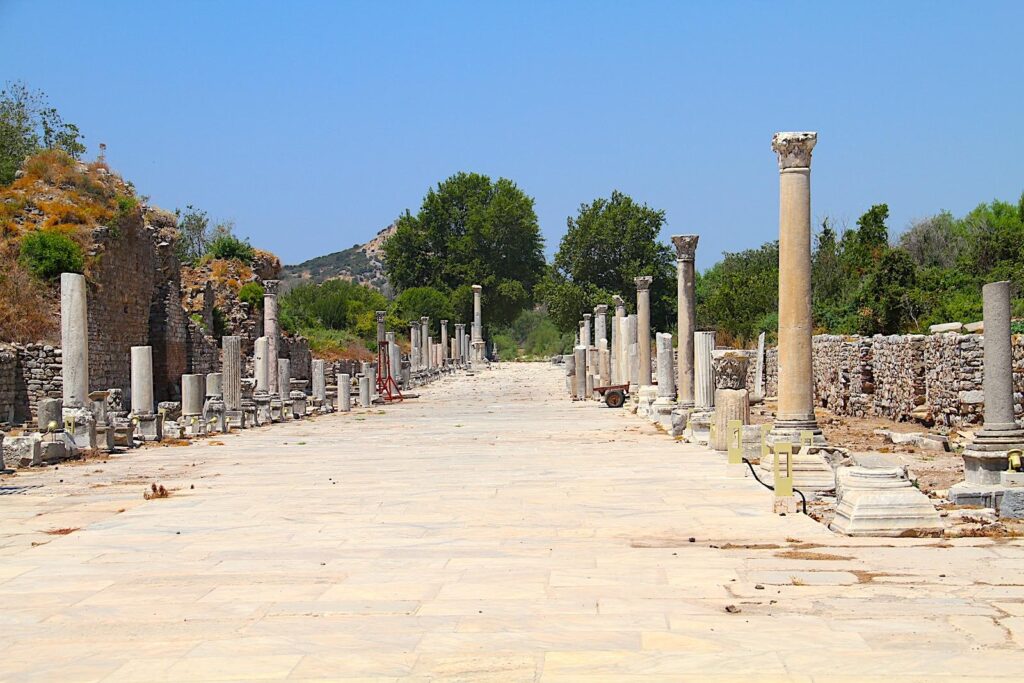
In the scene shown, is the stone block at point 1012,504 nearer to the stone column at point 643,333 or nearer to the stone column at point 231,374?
the stone column at point 231,374

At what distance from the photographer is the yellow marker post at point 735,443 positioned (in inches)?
550

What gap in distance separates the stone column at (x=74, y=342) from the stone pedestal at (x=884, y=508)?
1326 centimetres

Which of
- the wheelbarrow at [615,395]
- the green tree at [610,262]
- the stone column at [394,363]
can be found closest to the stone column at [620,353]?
the wheelbarrow at [615,395]

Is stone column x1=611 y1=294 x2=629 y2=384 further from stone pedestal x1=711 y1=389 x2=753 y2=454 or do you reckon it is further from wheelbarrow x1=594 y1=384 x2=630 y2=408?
stone pedestal x1=711 y1=389 x2=753 y2=454

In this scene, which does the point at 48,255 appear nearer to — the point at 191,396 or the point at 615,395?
the point at 191,396

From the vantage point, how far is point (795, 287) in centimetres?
1343

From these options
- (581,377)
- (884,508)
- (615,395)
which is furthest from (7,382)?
(884,508)

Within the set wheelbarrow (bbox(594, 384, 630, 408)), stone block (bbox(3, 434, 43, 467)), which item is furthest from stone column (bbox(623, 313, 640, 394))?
stone block (bbox(3, 434, 43, 467))

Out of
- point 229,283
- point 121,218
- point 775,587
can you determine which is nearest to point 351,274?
point 229,283

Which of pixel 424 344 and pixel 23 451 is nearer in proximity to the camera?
pixel 23 451

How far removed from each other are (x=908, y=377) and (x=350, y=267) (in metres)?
139

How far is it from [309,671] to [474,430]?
17292 millimetres

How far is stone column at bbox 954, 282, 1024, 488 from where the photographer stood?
401 inches

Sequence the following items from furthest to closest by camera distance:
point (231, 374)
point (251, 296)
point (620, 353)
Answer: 1. point (251, 296)
2. point (620, 353)
3. point (231, 374)
